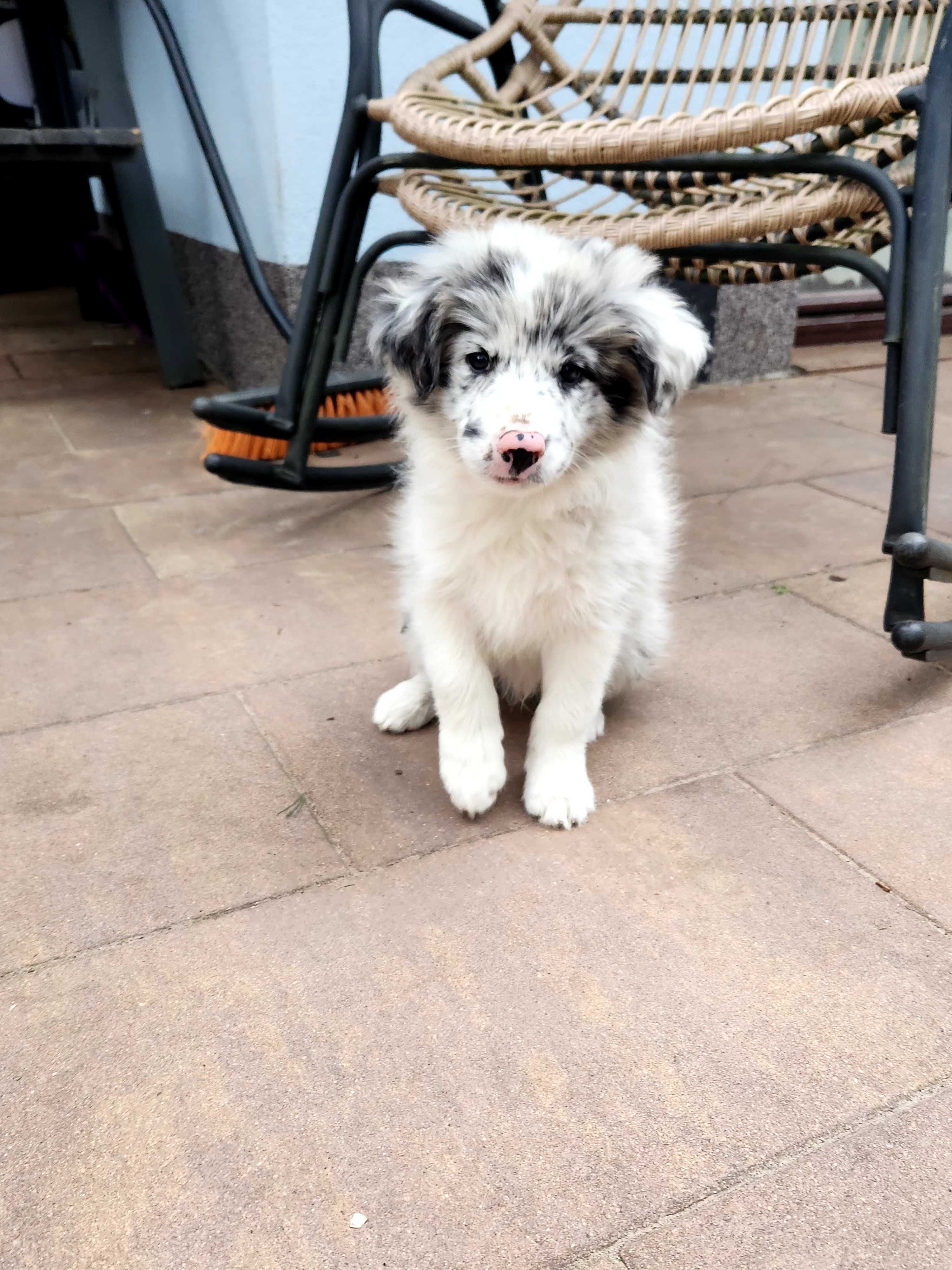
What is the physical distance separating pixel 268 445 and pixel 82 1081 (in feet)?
7.67

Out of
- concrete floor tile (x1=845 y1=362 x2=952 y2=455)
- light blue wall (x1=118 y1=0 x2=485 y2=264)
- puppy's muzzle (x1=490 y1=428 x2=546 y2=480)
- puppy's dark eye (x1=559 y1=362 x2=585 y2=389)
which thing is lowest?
concrete floor tile (x1=845 y1=362 x2=952 y2=455)

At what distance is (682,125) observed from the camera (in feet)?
6.25

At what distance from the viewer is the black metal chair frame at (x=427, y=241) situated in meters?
1.78

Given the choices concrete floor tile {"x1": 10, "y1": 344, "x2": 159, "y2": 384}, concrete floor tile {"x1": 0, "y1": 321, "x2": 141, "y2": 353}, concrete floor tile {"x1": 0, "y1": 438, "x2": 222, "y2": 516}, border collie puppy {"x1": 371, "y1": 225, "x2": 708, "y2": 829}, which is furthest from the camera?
concrete floor tile {"x1": 0, "y1": 321, "x2": 141, "y2": 353}

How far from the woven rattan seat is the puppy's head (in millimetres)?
489

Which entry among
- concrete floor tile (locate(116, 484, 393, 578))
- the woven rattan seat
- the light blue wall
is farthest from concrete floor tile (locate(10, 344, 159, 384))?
the woven rattan seat

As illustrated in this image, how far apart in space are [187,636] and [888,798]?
1396 mm

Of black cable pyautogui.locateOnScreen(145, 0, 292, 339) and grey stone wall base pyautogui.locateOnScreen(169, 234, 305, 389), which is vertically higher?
black cable pyautogui.locateOnScreen(145, 0, 292, 339)

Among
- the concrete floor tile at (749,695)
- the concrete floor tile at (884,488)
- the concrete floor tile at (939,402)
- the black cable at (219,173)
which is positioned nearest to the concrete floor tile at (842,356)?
the concrete floor tile at (939,402)

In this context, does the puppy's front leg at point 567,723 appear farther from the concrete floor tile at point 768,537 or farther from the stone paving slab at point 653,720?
the concrete floor tile at point 768,537

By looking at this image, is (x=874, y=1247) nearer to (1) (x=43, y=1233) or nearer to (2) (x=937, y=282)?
(1) (x=43, y=1233)

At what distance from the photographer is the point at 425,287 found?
1562 millimetres

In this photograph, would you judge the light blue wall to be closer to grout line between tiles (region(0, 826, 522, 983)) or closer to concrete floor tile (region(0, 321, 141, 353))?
concrete floor tile (region(0, 321, 141, 353))

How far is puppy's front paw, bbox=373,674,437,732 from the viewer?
1895 mm
